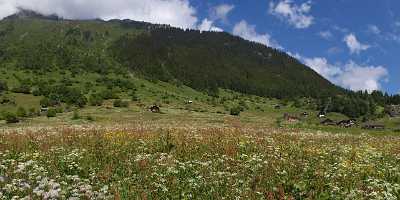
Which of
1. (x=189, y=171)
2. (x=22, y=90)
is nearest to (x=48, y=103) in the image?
(x=22, y=90)

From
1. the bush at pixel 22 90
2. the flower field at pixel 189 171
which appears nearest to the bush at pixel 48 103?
the bush at pixel 22 90

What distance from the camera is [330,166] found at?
57.6 ft

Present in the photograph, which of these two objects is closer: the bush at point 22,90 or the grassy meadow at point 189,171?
the grassy meadow at point 189,171

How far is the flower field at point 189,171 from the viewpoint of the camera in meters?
13.4

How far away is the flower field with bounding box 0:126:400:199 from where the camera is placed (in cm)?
1340

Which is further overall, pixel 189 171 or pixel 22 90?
pixel 22 90

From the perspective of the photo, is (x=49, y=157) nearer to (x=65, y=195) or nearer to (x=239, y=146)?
(x=65, y=195)

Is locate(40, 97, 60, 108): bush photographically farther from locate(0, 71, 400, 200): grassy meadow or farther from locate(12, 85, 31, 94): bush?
locate(0, 71, 400, 200): grassy meadow

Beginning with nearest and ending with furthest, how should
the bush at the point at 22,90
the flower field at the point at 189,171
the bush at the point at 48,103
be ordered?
the flower field at the point at 189,171
the bush at the point at 48,103
the bush at the point at 22,90

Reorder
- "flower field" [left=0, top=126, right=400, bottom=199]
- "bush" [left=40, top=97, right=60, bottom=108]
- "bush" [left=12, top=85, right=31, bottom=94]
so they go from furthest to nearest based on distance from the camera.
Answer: "bush" [left=12, top=85, right=31, bottom=94] → "bush" [left=40, top=97, right=60, bottom=108] → "flower field" [left=0, top=126, right=400, bottom=199]

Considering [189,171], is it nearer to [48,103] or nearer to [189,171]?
[189,171]

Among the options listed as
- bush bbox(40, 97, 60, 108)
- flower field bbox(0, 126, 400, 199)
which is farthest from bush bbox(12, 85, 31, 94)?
flower field bbox(0, 126, 400, 199)

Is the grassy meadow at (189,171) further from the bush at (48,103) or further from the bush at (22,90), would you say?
the bush at (22,90)

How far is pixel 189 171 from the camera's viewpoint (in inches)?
648
